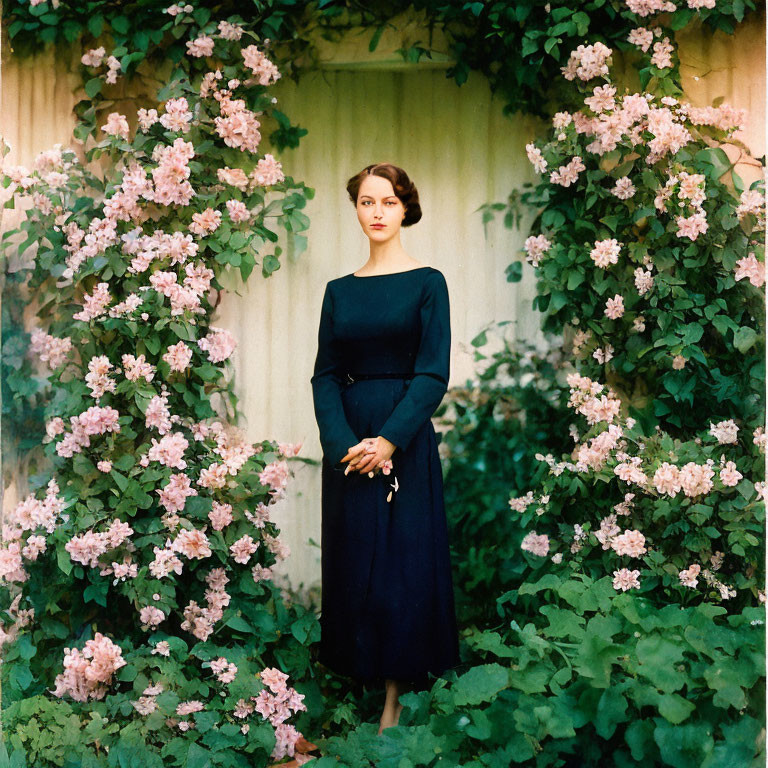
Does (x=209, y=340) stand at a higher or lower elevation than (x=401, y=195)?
lower

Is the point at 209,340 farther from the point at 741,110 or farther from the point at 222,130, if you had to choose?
the point at 741,110

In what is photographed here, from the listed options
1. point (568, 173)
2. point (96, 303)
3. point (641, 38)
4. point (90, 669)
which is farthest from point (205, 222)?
point (641, 38)

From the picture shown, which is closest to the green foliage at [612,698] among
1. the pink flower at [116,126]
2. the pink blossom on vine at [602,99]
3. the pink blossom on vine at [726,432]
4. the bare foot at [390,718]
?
the bare foot at [390,718]

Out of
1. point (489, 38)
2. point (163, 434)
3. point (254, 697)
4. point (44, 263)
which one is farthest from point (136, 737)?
point (489, 38)

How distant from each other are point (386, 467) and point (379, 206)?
930 mm

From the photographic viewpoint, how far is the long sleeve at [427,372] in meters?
2.78

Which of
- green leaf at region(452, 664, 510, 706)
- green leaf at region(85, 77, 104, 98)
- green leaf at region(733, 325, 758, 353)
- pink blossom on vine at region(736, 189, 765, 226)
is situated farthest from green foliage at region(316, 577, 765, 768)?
green leaf at region(85, 77, 104, 98)

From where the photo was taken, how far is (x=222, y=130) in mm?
3270

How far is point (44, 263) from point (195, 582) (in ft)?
4.64

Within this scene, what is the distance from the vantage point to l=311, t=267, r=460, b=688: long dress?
2.82 meters

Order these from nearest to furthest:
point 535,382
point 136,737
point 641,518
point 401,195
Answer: point 136,737 < point 401,195 < point 641,518 < point 535,382

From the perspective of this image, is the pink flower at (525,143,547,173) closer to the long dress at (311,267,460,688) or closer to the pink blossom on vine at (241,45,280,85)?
the long dress at (311,267,460,688)

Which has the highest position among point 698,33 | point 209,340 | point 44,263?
point 698,33

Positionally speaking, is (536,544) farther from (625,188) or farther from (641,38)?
(641,38)
